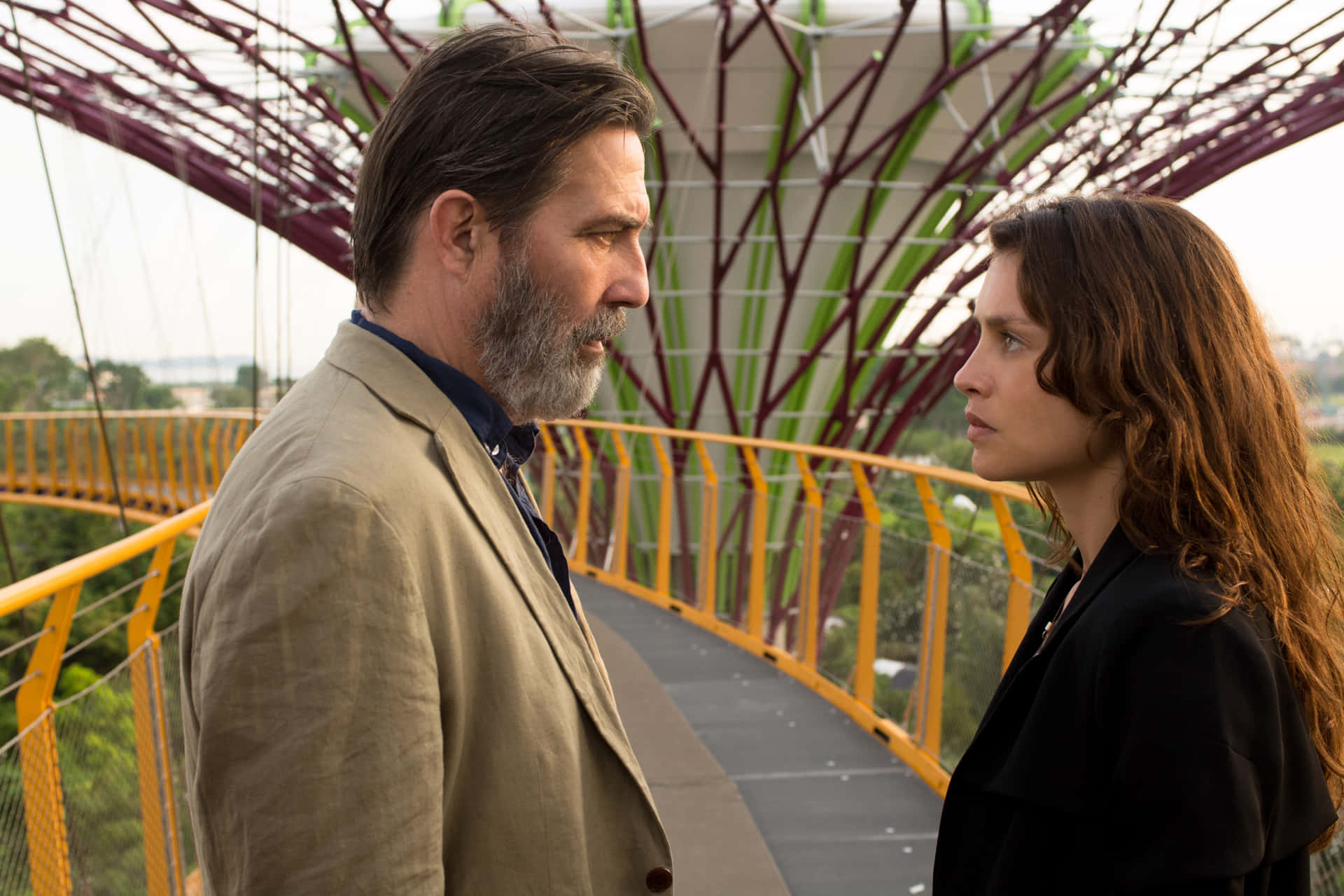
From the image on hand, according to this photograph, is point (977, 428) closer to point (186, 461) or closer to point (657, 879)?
point (657, 879)

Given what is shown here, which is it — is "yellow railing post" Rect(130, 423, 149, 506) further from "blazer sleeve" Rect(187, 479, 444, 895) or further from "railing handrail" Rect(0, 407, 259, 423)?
"blazer sleeve" Rect(187, 479, 444, 895)

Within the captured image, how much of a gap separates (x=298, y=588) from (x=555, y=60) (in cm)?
70

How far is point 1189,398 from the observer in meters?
1.37

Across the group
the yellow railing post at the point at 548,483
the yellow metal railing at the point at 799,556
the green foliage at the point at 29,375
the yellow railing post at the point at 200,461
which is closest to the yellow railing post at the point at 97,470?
the yellow railing post at the point at 200,461

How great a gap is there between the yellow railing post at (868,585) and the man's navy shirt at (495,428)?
3.34 metres

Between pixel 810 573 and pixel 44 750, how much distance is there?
12.8ft

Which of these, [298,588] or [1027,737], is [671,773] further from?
[298,588]

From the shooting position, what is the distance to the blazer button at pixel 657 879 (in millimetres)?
1291

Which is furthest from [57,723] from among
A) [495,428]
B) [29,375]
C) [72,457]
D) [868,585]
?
[29,375]

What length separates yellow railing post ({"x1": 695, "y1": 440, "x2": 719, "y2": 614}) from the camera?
686cm

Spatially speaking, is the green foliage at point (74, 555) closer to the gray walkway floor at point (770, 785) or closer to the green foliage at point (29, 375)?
the green foliage at point (29, 375)

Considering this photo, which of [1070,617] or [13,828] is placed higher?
[1070,617]

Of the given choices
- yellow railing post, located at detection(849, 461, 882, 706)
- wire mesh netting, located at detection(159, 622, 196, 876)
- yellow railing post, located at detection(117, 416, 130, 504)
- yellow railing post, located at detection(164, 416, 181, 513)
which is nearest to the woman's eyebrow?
wire mesh netting, located at detection(159, 622, 196, 876)

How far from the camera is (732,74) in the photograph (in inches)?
494
